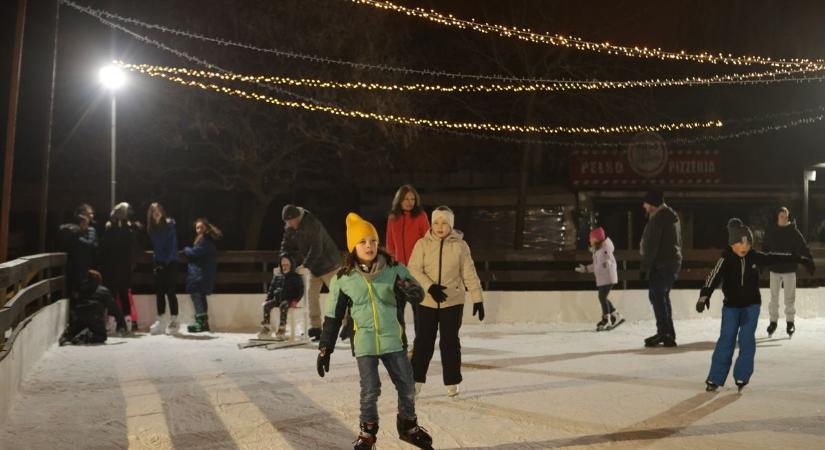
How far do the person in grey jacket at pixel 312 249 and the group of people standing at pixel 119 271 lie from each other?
209 cm

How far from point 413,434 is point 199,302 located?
7.48 m

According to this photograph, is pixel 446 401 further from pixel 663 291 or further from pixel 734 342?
pixel 663 291

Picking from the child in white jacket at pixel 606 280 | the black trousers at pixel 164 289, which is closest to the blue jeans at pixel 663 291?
the child in white jacket at pixel 606 280

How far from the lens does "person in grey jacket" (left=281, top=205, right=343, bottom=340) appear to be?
416 inches

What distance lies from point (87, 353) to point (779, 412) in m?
6.88

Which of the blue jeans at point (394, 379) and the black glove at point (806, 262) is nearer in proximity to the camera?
the blue jeans at point (394, 379)

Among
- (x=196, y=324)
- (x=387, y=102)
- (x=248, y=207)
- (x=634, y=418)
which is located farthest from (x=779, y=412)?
(x=248, y=207)

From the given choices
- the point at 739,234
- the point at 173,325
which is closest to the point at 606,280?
the point at 739,234

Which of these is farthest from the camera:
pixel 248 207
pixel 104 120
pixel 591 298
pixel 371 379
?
pixel 248 207

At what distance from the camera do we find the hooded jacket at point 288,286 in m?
10.6

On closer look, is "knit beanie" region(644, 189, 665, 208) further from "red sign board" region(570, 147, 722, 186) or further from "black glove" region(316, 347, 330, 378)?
"red sign board" region(570, 147, 722, 186)

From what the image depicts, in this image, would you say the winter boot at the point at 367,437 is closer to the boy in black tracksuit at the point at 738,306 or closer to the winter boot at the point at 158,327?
the boy in black tracksuit at the point at 738,306

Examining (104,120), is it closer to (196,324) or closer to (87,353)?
(196,324)

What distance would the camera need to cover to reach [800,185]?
80.2 feet
